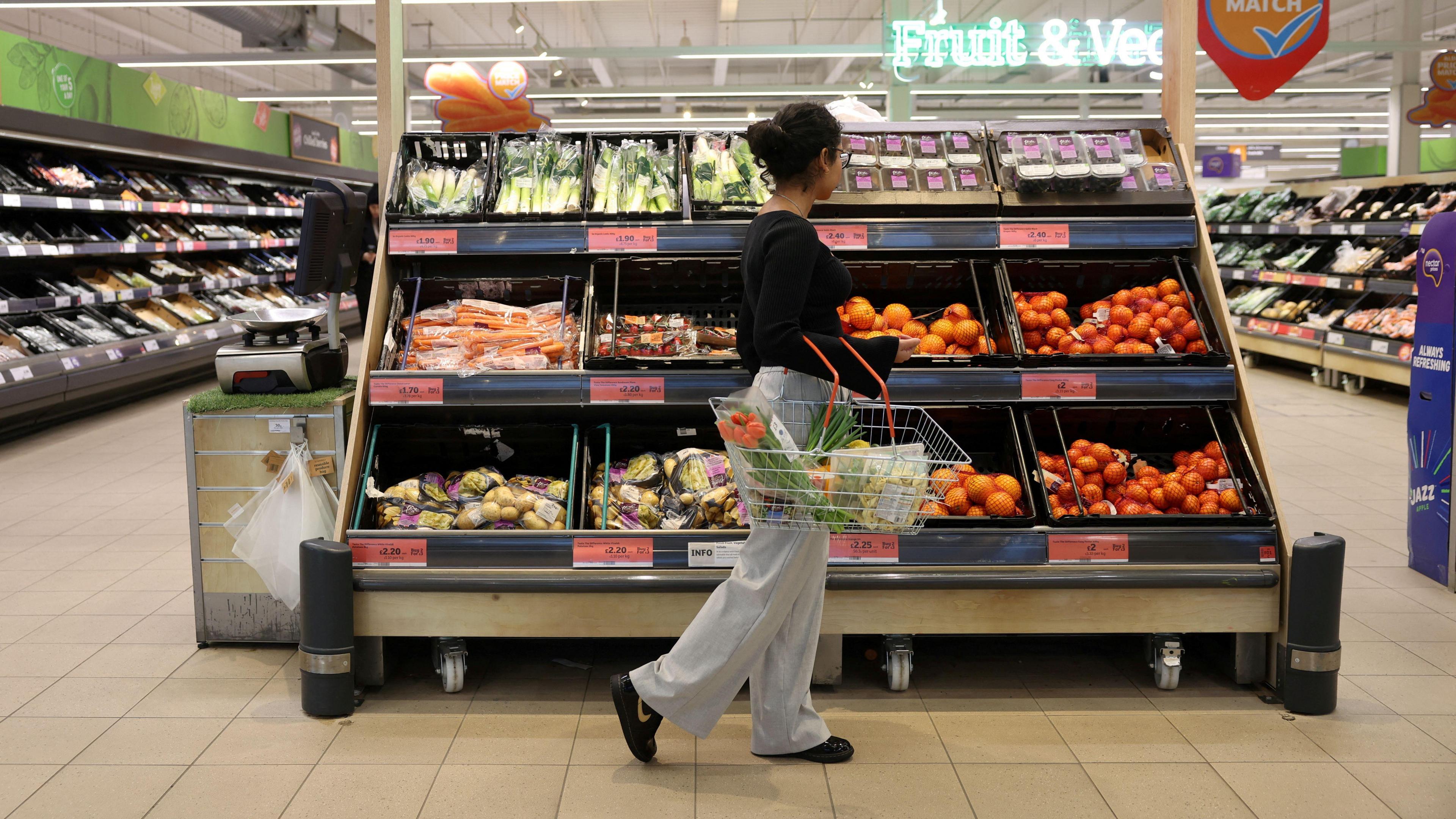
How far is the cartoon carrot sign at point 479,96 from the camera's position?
410 inches

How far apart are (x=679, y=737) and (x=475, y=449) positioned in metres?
1.13

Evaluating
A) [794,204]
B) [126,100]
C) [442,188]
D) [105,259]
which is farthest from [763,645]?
[105,259]

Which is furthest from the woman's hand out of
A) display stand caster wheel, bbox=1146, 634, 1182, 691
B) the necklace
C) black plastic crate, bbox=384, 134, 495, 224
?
black plastic crate, bbox=384, 134, 495, 224

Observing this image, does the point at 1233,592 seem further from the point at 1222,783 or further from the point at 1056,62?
the point at 1056,62

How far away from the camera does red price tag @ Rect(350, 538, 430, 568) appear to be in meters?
2.87

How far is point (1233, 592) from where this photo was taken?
9.35 feet

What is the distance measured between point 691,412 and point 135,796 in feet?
5.77

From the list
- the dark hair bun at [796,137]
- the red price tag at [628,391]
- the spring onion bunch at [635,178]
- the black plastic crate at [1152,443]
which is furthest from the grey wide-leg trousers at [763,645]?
the spring onion bunch at [635,178]

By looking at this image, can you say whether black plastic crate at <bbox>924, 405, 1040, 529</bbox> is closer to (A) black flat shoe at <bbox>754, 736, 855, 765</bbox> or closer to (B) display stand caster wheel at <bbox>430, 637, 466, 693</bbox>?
(A) black flat shoe at <bbox>754, 736, 855, 765</bbox>

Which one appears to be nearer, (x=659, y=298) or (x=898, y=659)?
(x=898, y=659)

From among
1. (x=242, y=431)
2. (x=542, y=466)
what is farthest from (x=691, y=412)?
(x=242, y=431)

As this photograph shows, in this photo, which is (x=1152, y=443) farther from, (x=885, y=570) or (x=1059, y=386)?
(x=885, y=570)

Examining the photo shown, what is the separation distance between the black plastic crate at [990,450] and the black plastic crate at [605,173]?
3.26 ft

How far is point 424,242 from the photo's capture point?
9.99 ft
